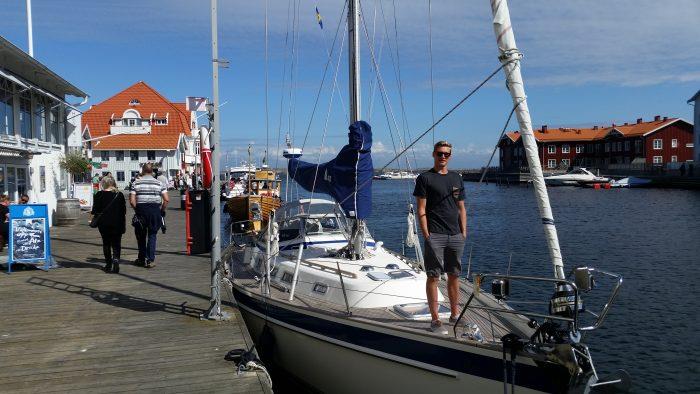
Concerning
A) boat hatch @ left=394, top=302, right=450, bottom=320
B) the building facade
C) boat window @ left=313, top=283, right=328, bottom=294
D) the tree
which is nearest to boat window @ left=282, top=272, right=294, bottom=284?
boat window @ left=313, top=283, right=328, bottom=294

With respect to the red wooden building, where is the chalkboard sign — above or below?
below

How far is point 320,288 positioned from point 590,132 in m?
97.2

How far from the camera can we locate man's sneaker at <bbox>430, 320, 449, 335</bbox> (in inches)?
231

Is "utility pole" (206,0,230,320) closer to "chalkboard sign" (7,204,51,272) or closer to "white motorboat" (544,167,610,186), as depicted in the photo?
"chalkboard sign" (7,204,51,272)

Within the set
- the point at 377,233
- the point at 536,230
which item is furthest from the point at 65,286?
the point at 536,230

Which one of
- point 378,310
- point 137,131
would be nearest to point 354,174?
point 378,310

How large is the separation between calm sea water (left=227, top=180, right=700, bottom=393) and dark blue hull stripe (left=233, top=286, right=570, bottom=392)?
5.10 feet

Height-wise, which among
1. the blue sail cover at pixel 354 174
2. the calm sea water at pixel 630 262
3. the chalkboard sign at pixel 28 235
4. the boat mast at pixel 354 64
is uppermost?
the boat mast at pixel 354 64

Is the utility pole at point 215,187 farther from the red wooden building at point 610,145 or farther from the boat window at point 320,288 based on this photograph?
the red wooden building at point 610,145

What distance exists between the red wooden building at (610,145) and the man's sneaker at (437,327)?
81442mm

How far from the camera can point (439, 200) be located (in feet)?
19.2

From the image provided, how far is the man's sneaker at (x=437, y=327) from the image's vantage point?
231 inches

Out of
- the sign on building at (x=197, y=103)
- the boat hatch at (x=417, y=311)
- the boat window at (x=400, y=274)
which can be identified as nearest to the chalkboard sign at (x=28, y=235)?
the sign on building at (x=197, y=103)

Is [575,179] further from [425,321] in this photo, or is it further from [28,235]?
[425,321]
